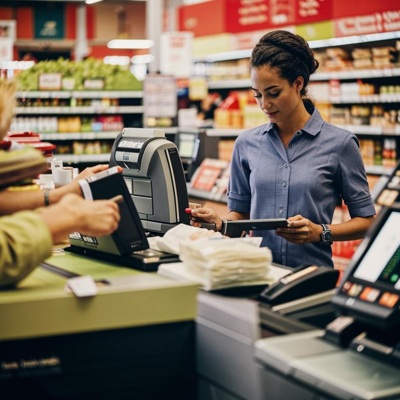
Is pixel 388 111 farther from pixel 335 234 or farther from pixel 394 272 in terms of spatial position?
pixel 394 272

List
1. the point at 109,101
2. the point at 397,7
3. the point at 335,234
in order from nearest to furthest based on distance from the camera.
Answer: the point at 335,234 < the point at 397,7 < the point at 109,101

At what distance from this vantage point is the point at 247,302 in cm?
204

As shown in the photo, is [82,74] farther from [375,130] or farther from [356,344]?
[356,344]

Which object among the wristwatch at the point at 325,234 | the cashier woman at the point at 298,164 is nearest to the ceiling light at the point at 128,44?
the cashier woman at the point at 298,164

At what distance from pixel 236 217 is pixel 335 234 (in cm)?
53

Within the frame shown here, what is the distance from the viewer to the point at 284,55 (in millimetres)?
3266

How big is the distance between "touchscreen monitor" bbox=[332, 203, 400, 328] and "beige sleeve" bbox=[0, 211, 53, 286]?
2.26ft

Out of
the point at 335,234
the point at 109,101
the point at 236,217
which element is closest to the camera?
the point at 335,234

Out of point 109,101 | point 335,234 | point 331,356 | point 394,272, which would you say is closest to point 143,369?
point 331,356

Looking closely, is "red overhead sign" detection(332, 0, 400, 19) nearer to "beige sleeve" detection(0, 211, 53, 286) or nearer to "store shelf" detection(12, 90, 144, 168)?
"store shelf" detection(12, 90, 144, 168)

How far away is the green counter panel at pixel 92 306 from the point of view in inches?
73.5

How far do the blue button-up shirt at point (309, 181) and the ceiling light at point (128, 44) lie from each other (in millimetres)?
18058

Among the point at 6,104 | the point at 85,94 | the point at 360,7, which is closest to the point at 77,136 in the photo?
the point at 85,94

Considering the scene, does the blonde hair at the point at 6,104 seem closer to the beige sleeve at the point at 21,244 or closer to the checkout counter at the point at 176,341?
the beige sleeve at the point at 21,244
